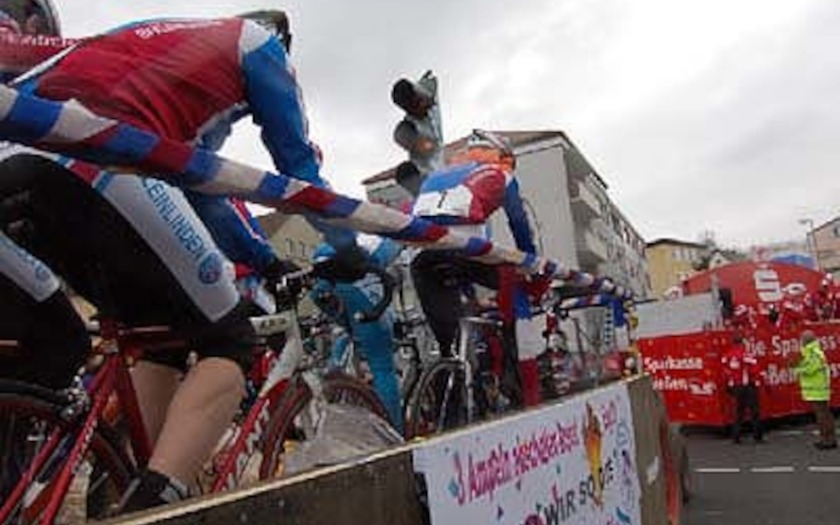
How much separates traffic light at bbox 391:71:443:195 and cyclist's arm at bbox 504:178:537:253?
25.9 inches

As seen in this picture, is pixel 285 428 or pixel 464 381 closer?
pixel 285 428

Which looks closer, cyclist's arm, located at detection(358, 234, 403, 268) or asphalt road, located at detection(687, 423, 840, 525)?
cyclist's arm, located at detection(358, 234, 403, 268)

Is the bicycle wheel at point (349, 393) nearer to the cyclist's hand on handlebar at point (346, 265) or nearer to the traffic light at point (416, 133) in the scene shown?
the cyclist's hand on handlebar at point (346, 265)

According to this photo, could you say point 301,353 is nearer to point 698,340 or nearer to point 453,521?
point 453,521

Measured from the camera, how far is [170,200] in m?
2.53

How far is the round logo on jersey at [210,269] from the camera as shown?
101 inches

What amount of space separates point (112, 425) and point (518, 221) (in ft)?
10.0

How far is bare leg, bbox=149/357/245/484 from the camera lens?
8.06ft

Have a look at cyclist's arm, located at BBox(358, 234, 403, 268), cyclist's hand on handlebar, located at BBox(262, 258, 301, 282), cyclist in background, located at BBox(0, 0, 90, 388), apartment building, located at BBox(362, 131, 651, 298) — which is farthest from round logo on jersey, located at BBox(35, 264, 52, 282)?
apartment building, located at BBox(362, 131, 651, 298)

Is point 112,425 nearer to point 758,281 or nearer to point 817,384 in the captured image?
point 817,384

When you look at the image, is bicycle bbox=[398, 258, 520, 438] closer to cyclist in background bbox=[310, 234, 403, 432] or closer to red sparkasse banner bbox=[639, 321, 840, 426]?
cyclist in background bbox=[310, 234, 403, 432]

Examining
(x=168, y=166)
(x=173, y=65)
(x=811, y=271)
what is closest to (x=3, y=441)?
(x=168, y=166)

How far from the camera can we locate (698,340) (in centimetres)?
1733

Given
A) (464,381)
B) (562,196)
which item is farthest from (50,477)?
(562,196)
